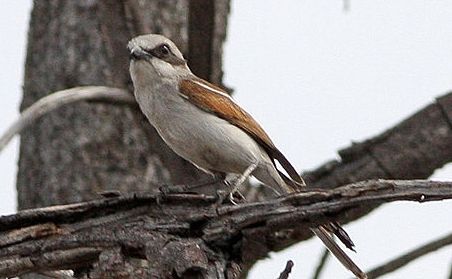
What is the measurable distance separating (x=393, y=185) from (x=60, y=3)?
438cm

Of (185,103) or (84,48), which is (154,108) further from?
(84,48)

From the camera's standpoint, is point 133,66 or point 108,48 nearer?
point 133,66

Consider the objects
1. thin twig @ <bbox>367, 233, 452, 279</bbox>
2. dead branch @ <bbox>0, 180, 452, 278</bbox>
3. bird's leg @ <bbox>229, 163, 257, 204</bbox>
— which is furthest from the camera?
thin twig @ <bbox>367, 233, 452, 279</bbox>

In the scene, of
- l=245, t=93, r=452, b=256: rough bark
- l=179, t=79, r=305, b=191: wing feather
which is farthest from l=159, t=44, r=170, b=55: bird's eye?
l=245, t=93, r=452, b=256: rough bark

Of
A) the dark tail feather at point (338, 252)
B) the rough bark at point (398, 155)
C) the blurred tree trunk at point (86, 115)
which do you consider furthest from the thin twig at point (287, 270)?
the blurred tree trunk at point (86, 115)

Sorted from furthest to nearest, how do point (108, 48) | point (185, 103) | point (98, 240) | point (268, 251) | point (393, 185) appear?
point (108, 48) < point (268, 251) < point (185, 103) < point (98, 240) < point (393, 185)

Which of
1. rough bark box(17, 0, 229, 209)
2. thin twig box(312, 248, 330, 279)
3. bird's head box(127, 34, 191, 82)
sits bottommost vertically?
thin twig box(312, 248, 330, 279)

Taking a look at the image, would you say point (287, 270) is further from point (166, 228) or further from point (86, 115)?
point (86, 115)

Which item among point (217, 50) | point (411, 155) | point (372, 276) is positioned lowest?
point (372, 276)

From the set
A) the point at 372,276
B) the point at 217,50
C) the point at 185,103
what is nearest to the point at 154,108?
the point at 185,103

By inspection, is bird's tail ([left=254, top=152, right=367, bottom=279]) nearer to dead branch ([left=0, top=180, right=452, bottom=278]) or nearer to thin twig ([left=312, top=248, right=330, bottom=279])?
thin twig ([left=312, top=248, right=330, bottom=279])

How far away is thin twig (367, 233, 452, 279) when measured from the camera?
6398 millimetres

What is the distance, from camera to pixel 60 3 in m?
8.20

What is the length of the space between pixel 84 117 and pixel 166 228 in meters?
3.39
